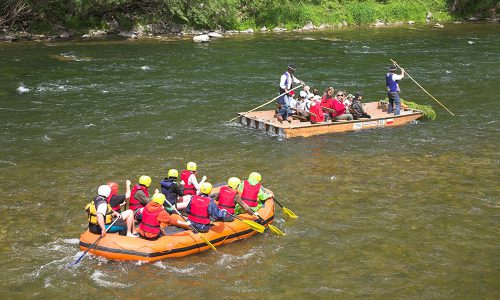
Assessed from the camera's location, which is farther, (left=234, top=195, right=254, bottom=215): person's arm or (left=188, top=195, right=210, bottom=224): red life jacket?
(left=234, top=195, right=254, bottom=215): person's arm

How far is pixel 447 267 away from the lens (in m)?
11.8

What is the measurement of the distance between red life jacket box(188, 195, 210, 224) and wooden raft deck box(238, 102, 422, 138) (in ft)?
25.3

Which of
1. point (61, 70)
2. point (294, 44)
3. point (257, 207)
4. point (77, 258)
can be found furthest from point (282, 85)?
point (294, 44)

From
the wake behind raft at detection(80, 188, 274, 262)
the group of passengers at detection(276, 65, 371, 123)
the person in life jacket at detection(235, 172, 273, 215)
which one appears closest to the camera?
the wake behind raft at detection(80, 188, 274, 262)

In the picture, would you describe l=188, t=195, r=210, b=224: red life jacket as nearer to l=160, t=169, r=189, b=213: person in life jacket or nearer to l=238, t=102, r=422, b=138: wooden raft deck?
l=160, t=169, r=189, b=213: person in life jacket

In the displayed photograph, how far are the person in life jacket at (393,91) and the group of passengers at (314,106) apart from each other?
1.10 m

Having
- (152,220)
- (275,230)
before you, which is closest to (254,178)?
(275,230)

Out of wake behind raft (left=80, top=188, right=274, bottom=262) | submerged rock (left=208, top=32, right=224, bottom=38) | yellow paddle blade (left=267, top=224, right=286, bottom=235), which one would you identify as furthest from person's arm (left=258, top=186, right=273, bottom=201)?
submerged rock (left=208, top=32, right=224, bottom=38)

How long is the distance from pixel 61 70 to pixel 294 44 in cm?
1474

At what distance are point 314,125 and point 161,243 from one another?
9.42 meters

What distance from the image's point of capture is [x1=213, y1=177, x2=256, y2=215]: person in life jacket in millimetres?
12836

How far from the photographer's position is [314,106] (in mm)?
20328

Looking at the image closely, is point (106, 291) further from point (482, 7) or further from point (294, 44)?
point (482, 7)

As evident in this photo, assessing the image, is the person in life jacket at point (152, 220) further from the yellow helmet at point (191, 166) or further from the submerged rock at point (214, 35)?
the submerged rock at point (214, 35)
